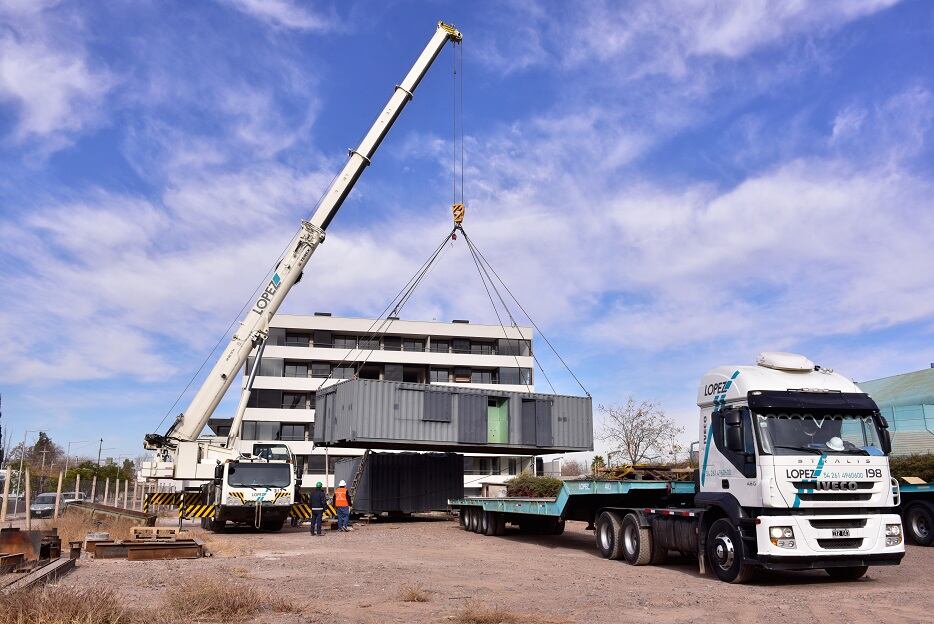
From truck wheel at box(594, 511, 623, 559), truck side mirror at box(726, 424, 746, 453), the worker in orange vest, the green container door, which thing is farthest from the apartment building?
truck side mirror at box(726, 424, 746, 453)

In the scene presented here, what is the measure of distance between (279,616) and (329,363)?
52.9m

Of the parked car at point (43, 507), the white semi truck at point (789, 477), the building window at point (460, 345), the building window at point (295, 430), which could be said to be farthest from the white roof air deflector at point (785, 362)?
Answer: the building window at point (460, 345)

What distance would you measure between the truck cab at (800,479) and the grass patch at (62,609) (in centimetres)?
821

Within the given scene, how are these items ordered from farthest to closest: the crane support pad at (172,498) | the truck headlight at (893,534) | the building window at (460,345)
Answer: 1. the building window at (460,345)
2. the crane support pad at (172,498)
3. the truck headlight at (893,534)

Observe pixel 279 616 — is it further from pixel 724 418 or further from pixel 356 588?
pixel 724 418

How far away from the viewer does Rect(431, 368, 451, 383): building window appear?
2461 inches

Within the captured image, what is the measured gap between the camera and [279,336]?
61.2 m

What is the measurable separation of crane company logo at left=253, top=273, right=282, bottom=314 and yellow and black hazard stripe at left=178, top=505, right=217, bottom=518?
244 inches

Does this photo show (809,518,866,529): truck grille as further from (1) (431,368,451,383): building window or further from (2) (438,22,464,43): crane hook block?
(1) (431,368,451,383): building window

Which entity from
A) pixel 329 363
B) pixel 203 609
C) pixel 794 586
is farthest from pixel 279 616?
pixel 329 363

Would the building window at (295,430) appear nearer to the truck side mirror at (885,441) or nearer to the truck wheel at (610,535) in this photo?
the truck wheel at (610,535)

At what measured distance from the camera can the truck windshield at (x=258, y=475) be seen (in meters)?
22.5

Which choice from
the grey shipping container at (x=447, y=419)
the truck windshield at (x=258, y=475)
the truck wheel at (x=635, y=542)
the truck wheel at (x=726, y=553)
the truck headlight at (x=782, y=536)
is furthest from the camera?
the grey shipping container at (x=447, y=419)

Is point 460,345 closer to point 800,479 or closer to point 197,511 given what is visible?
point 197,511
